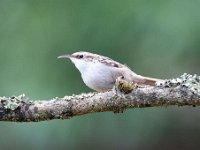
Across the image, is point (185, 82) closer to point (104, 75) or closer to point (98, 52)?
point (104, 75)

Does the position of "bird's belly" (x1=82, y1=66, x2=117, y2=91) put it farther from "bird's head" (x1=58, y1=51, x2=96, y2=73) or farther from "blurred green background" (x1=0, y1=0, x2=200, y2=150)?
→ "blurred green background" (x1=0, y1=0, x2=200, y2=150)

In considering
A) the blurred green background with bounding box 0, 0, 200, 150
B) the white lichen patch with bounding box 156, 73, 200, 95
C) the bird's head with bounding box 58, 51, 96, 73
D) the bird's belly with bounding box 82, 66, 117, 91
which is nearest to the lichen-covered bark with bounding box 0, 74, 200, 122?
the white lichen patch with bounding box 156, 73, 200, 95

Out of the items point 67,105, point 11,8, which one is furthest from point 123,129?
point 67,105

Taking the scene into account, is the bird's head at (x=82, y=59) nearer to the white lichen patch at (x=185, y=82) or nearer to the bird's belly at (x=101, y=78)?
the bird's belly at (x=101, y=78)

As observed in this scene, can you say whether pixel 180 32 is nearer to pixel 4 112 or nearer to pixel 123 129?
pixel 123 129

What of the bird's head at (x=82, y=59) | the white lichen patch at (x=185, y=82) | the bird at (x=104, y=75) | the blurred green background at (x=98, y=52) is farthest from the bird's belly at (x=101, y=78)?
the blurred green background at (x=98, y=52)
